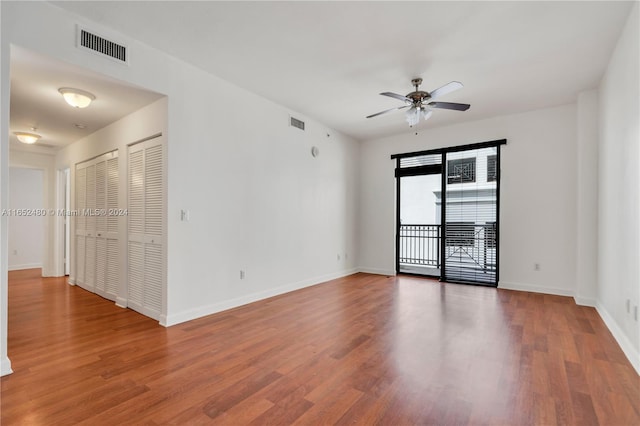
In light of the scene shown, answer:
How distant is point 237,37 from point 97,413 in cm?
317

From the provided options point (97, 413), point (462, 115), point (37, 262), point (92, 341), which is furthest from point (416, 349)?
point (37, 262)

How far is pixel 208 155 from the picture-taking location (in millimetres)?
3764

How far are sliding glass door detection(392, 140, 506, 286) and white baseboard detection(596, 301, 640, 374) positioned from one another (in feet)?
5.90

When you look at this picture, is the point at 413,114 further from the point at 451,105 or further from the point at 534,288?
the point at 534,288

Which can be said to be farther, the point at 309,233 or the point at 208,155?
the point at 309,233

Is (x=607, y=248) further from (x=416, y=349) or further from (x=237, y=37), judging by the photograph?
(x=237, y=37)

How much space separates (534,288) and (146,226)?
582 cm

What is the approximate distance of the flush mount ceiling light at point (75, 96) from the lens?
124 inches

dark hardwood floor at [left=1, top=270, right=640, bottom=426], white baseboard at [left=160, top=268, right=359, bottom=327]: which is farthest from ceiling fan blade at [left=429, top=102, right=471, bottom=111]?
white baseboard at [left=160, top=268, right=359, bottom=327]

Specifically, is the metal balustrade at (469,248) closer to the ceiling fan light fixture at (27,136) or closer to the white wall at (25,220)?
the ceiling fan light fixture at (27,136)

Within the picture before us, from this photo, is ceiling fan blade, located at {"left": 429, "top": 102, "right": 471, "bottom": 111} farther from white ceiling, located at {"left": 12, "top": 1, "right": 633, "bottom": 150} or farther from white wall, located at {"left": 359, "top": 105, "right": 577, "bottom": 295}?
white wall, located at {"left": 359, "top": 105, "right": 577, "bottom": 295}

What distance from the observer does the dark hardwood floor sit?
1846mm

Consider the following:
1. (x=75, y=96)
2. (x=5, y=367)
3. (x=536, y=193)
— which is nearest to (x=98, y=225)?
(x=75, y=96)

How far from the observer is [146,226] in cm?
368
